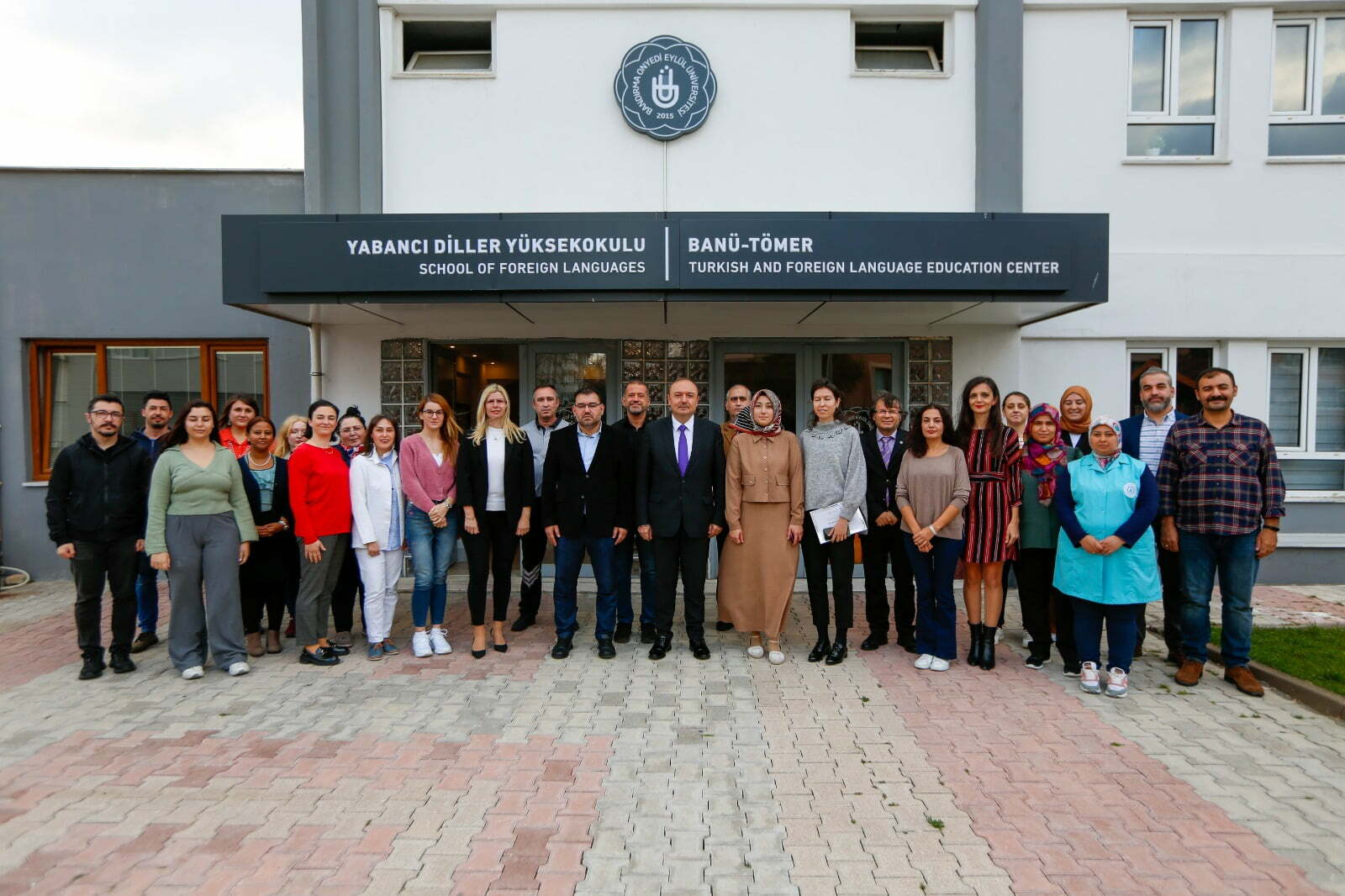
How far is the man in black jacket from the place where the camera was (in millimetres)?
5070

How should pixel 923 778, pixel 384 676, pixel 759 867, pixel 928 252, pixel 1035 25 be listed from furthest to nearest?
pixel 1035 25 < pixel 928 252 < pixel 384 676 < pixel 923 778 < pixel 759 867

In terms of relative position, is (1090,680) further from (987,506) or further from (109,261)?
(109,261)

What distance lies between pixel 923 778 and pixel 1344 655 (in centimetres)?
405

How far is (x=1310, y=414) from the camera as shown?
7965 mm

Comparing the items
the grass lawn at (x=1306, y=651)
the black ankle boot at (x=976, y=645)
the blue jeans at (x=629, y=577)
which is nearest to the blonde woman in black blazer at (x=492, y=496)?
the blue jeans at (x=629, y=577)

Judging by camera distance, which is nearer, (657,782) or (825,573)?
(657,782)

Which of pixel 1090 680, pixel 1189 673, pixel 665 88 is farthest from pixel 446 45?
pixel 1189 673

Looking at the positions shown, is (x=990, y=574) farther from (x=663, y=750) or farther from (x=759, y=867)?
(x=759, y=867)

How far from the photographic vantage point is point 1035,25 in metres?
7.80

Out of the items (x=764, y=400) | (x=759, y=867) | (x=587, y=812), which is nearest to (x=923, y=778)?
(x=759, y=867)

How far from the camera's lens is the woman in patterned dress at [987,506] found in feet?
16.8

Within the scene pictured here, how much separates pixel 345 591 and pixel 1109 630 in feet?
18.8

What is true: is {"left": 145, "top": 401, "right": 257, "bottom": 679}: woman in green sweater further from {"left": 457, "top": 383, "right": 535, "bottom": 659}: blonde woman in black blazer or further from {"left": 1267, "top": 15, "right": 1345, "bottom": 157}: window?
{"left": 1267, "top": 15, "right": 1345, "bottom": 157}: window

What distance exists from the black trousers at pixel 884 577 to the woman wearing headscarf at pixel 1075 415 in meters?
1.51
